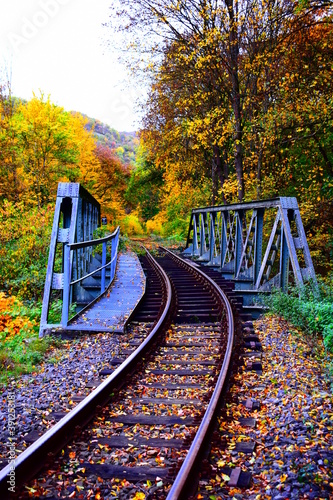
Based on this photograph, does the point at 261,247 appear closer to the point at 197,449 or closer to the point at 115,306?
the point at 115,306

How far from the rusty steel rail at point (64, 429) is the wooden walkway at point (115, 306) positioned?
54.6 inches

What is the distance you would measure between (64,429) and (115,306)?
491cm

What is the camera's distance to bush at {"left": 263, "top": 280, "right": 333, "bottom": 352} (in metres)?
5.35

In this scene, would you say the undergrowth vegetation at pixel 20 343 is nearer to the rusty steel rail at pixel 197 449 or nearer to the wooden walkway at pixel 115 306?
the wooden walkway at pixel 115 306

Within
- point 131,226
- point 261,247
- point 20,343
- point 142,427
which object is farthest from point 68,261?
point 131,226

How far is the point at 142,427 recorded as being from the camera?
150 inches

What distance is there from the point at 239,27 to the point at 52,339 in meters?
13.2

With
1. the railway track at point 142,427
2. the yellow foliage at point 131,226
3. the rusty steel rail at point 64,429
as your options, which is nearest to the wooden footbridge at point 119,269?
the railway track at point 142,427

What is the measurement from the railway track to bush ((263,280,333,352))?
107cm

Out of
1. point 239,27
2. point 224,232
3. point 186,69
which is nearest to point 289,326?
point 224,232

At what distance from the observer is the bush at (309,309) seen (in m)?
5.35

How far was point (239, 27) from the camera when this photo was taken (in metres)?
14.8

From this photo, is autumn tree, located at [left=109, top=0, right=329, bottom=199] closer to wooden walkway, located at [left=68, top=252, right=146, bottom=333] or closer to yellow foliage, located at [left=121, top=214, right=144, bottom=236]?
wooden walkway, located at [left=68, top=252, right=146, bottom=333]

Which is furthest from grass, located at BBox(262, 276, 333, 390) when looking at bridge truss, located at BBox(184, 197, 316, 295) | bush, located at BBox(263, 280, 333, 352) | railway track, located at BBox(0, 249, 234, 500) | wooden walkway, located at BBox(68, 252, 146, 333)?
wooden walkway, located at BBox(68, 252, 146, 333)
